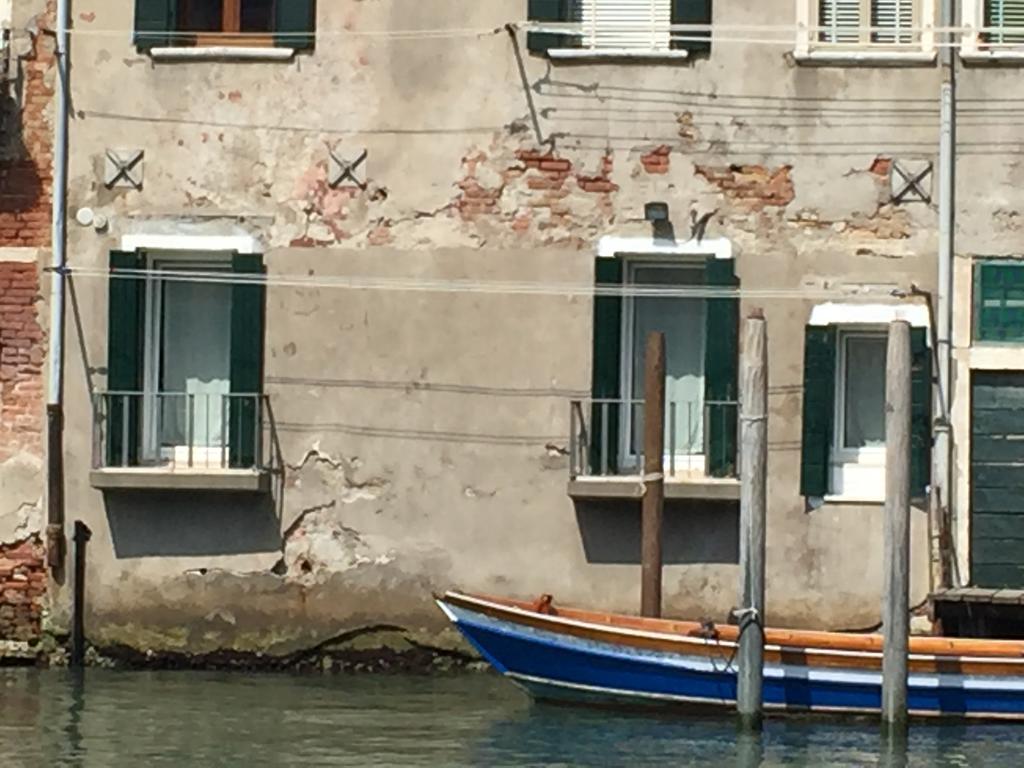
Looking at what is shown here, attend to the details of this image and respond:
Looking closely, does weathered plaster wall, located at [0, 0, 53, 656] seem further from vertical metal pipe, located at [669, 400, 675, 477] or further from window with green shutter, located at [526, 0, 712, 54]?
vertical metal pipe, located at [669, 400, 675, 477]

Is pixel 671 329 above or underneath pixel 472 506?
above

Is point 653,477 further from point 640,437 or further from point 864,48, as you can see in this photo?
point 864,48

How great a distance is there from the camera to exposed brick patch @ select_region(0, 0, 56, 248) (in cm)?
1927

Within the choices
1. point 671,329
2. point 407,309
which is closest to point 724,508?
point 671,329

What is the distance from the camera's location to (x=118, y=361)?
19094 mm

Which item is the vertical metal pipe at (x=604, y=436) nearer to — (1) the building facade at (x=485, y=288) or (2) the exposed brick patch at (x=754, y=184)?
(1) the building facade at (x=485, y=288)

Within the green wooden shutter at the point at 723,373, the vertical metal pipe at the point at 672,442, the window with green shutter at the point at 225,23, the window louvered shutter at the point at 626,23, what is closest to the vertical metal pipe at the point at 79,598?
the window with green shutter at the point at 225,23

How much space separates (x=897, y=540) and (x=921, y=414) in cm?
228

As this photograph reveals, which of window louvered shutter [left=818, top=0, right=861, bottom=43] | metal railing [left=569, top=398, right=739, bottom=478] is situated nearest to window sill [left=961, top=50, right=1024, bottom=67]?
window louvered shutter [left=818, top=0, right=861, bottom=43]

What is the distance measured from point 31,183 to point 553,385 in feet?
12.2

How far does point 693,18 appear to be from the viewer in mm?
18750

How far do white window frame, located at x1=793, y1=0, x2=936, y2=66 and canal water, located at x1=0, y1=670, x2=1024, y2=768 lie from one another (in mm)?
4425

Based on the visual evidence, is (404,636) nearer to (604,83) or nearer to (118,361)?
(118,361)

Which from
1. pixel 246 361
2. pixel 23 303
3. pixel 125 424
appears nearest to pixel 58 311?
pixel 23 303
